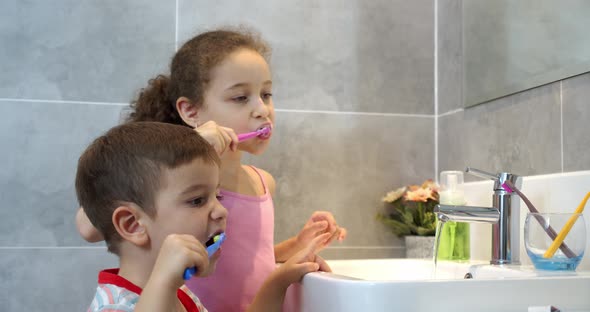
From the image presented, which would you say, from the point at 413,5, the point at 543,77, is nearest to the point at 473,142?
the point at 543,77

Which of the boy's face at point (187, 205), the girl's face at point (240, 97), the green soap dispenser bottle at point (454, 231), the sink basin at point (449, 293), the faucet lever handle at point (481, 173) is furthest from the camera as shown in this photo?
the green soap dispenser bottle at point (454, 231)

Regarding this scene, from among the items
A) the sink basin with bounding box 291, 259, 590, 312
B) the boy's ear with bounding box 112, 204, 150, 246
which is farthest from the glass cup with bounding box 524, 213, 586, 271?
the boy's ear with bounding box 112, 204, 150, 246

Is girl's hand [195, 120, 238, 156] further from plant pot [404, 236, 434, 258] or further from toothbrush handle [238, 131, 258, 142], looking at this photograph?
plant pot [404, 236, 434, 258]

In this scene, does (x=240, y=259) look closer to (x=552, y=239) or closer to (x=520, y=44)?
(x=552, y=239)

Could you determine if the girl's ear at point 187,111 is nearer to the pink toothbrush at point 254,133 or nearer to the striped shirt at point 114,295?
the pink toothbrush at point 254,133

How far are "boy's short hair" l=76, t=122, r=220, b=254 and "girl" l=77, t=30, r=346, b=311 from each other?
0.34 meters

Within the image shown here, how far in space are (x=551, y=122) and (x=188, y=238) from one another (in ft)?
2.65

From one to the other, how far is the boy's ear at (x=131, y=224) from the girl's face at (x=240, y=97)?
0.45 meters

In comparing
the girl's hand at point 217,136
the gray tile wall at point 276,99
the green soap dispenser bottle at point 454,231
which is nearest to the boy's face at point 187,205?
the girl's hand at point 217,136

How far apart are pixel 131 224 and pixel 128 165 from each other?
85 mm

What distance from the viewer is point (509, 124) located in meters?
1.53

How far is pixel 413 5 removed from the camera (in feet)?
6.26

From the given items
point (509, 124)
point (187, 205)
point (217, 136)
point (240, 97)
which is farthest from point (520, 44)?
point (187, 205)

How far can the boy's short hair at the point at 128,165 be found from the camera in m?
0.98
